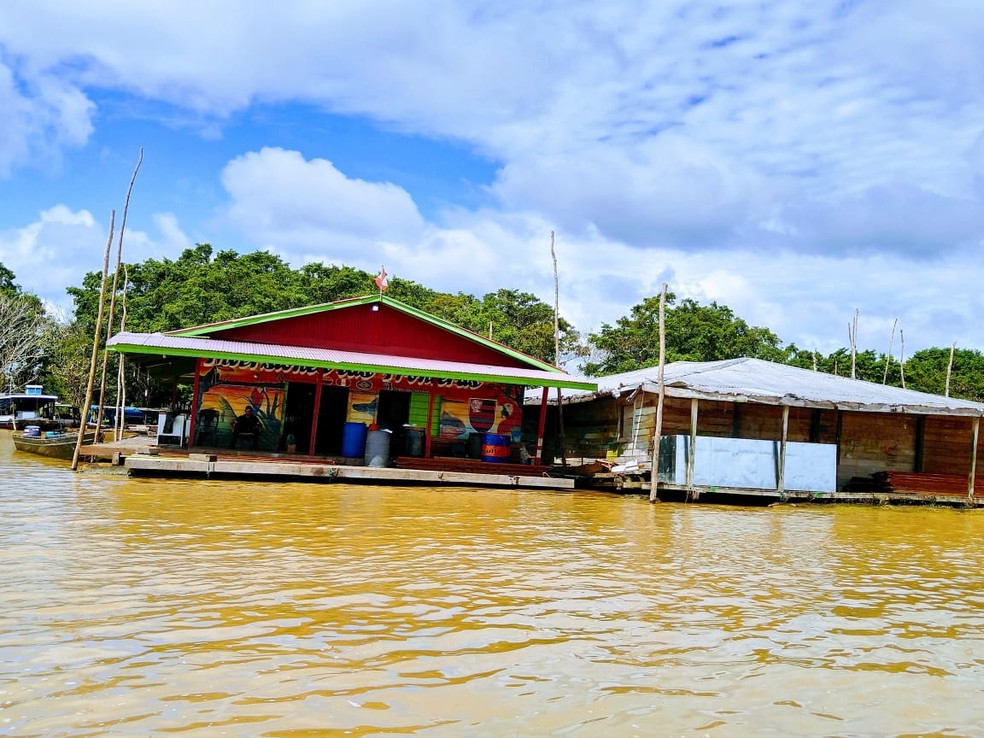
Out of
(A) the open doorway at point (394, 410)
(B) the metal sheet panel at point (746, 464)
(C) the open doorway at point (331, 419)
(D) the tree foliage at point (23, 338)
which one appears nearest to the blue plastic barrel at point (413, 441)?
(A) the open doorway at point (394, 410)

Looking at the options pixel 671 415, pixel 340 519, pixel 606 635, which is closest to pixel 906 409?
pixel 671 415

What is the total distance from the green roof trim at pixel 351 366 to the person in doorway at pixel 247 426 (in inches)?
78.5

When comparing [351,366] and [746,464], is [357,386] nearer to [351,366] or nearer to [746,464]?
[351,366]

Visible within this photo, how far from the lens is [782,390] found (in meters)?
19.6

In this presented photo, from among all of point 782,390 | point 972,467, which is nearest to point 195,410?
point 782,390

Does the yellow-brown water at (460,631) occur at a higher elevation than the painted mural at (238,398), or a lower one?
lower

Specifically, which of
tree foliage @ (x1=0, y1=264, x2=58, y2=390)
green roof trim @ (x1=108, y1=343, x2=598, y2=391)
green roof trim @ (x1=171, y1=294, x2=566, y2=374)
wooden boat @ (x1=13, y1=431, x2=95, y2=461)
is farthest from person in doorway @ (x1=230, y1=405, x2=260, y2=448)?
tree foliage @ (x1=0, y1=264, x2=58, y2=390)

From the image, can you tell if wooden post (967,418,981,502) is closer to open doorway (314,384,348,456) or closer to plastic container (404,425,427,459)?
plastic container (404,425,427,459)

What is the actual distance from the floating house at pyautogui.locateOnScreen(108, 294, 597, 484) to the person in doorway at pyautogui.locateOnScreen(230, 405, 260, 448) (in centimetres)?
3

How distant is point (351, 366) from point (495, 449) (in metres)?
4.27

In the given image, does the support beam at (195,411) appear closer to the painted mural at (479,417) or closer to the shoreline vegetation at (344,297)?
the painted mural at (479,417)

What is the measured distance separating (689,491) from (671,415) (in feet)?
8.93

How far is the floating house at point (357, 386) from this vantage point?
63.9ft

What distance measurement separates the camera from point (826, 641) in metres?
5.72
